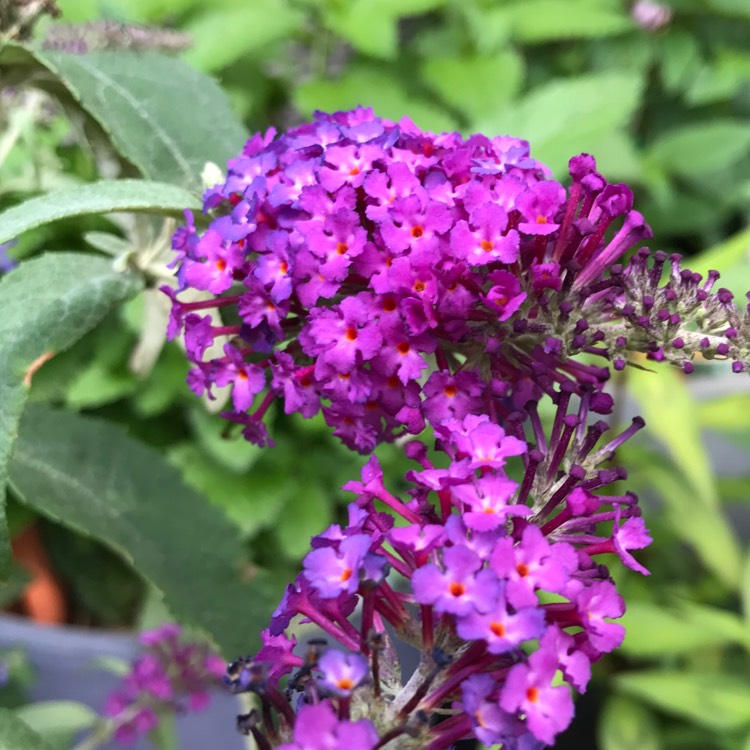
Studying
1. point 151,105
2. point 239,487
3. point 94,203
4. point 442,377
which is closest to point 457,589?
point 442,377

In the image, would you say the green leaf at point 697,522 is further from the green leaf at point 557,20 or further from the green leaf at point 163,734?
the green leaf at point 557,20

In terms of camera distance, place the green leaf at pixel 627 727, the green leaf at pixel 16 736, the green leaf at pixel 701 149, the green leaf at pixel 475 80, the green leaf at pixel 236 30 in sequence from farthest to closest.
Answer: the green leaf at pixel 701 149 < the green leaf at pixel 475 80 < the green leaf at pixel 236 30 < the green leaf at pixel 627 727 < the green leaf at pixel 16 736

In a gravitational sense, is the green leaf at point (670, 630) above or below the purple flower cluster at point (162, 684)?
above

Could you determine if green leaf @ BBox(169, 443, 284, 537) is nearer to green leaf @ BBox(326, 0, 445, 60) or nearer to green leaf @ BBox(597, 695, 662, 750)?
green leaf @ BBox(597, 695, 662, 750)

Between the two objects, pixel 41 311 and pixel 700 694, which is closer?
pixel 41 311

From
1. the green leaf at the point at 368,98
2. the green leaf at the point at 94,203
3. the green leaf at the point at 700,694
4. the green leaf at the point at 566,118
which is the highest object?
the green leaf at the point at 368,98

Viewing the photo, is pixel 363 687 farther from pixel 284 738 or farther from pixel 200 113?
pixel 200 113

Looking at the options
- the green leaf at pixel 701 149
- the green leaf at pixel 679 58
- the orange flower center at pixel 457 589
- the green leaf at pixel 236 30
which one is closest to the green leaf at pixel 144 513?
the orange flower center at pixel 457 589

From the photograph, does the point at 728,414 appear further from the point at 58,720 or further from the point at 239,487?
the point at 58,720
